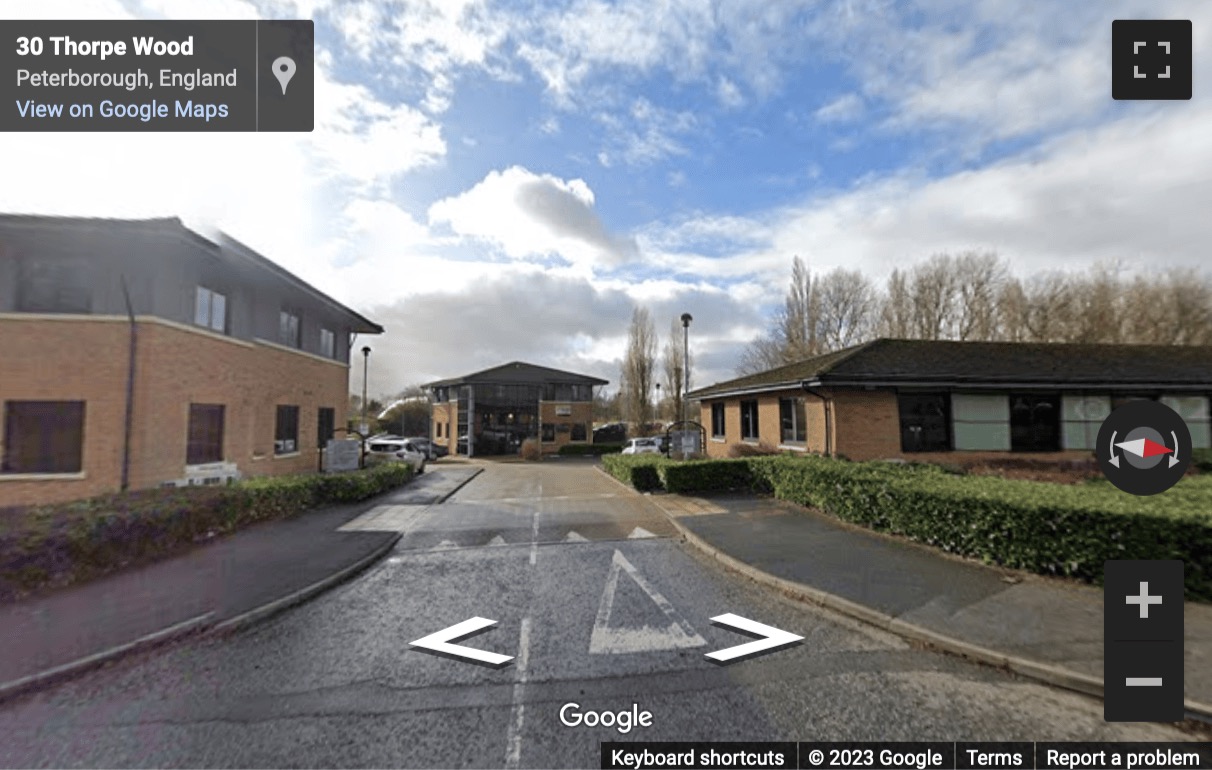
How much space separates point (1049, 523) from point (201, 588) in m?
10.3

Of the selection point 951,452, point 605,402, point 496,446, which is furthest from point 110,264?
point 605,402

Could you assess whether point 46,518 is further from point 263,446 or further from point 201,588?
point 263,446

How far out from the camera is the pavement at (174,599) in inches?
173

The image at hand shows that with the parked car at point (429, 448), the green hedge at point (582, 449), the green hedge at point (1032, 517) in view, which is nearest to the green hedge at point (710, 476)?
the green hedge at point (1032, 517)

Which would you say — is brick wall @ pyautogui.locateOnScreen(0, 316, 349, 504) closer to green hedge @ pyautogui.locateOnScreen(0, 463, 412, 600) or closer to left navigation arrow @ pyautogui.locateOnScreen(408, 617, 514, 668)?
green hedge @ pyautogui.locateOnScreen(0, 463, 412, 600)

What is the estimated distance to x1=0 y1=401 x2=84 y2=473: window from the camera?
10180mm

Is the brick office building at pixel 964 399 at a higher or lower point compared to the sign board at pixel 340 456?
higher

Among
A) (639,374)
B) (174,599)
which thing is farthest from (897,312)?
(174,599)

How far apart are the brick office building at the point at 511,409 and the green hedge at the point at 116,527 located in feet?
89.3

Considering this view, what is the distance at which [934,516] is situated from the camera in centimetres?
723

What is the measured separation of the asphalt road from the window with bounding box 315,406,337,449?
13.8m

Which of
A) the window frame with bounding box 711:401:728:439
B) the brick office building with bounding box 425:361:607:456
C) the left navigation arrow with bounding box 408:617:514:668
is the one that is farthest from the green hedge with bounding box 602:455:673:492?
the brick office building with bounding box 425:361:607:456

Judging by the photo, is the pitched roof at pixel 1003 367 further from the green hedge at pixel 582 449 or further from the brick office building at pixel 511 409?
the brick office building at pixel 511 409

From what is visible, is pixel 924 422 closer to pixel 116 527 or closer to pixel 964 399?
pixel 964 399
